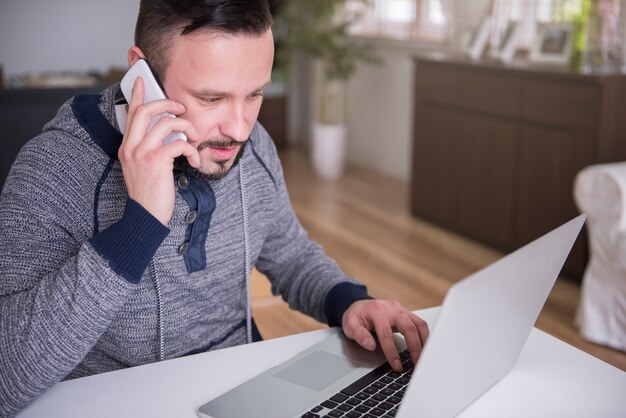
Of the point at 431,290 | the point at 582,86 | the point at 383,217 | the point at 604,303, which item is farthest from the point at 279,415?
the point at 383,217

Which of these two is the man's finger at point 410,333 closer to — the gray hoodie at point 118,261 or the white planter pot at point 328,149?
the gray hoodie at point 118,261

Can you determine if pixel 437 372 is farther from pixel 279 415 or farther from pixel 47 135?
pixel 47 135

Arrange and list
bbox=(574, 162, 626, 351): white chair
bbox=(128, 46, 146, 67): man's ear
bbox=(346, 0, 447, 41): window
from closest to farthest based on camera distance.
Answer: bbox=(128, 46, 146, 67): man's ear → bbox=(574, 162, 626, 351): white chair → bbox=(346, 0, 447, 41): window

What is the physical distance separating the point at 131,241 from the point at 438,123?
3658 millimetres

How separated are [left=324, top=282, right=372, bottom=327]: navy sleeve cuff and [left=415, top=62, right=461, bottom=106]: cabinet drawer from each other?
3.09 metres

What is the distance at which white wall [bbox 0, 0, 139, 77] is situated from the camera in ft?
6.21

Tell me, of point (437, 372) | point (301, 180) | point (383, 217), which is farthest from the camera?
point (301, 180)

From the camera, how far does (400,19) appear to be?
19.4 ft

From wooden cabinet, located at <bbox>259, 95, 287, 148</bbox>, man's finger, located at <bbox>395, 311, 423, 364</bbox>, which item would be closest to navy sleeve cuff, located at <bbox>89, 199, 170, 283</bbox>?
man's finger, located at <bbox>395, 311, 423, 364</bbox>

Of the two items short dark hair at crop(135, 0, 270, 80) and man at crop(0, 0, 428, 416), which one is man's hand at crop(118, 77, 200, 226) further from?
short dark hair at crop(135, 0, 270, 80)

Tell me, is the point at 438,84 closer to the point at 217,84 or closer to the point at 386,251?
the point at 386,251

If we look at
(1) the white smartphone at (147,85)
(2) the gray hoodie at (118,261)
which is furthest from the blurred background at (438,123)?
(1) the white smartphone at (147,85)

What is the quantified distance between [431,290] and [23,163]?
8.50 feet

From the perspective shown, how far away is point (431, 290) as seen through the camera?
356 cm
